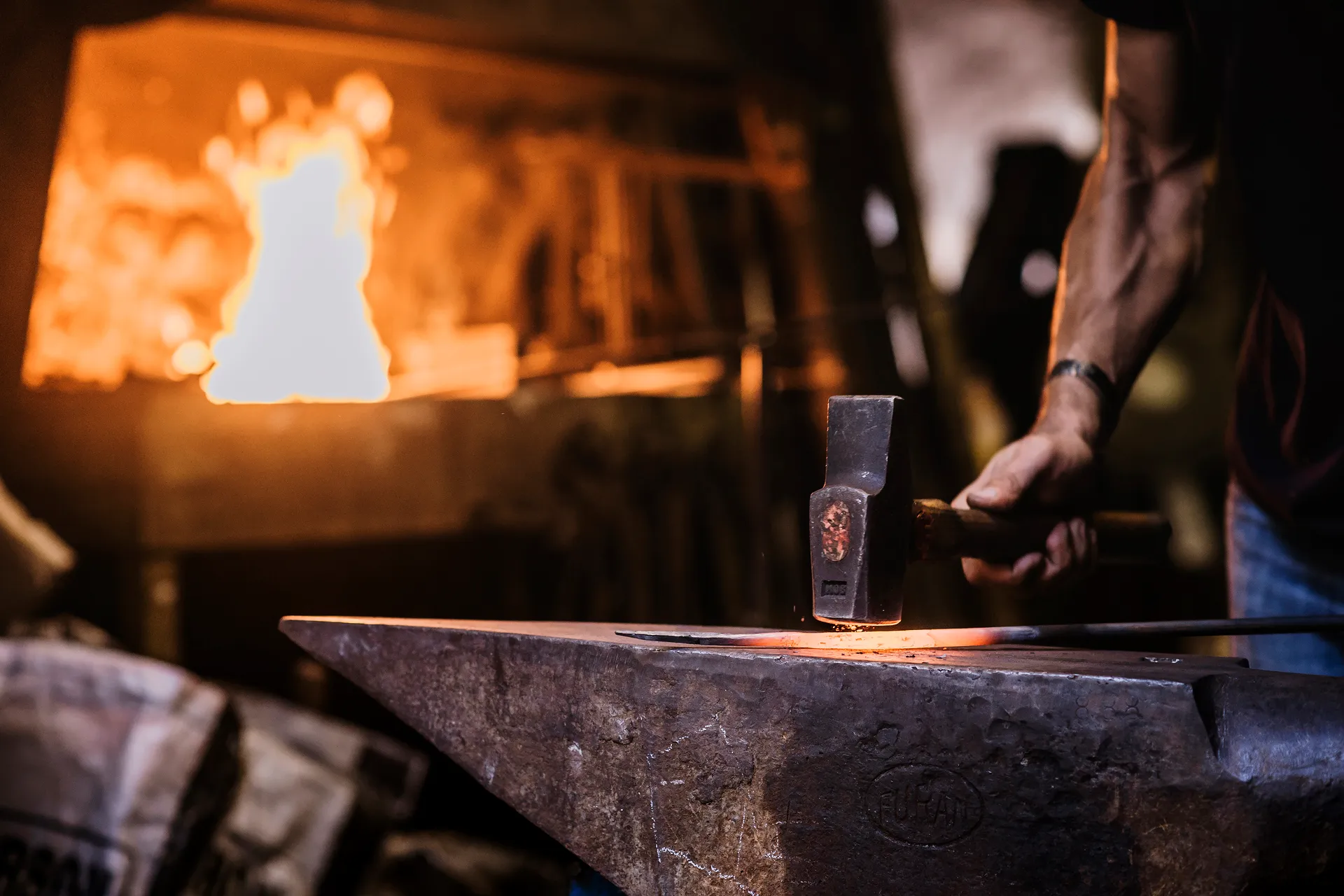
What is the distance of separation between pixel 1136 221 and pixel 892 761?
1.12 meters

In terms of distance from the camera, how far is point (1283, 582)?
1.57 meters

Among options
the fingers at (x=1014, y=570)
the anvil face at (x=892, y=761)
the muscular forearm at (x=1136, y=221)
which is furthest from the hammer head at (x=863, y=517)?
the muscular forearm at (x=1136, y=221)

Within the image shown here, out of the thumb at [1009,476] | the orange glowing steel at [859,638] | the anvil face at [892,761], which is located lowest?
the anvil face at [892,761]

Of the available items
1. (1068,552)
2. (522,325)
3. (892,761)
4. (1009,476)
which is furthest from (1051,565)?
(522,325)

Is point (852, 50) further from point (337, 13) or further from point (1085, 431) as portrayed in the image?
point (1085, 431)

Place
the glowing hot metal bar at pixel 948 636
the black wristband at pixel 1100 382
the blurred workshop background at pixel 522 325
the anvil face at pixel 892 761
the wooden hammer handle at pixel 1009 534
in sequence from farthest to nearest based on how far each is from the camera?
1. the blurred workshop background at pixel 522 325
2. the black wristband at pixel 1100 382
3. the wooden hammer handle at pixel 1009 534
4. the glowing hot metal bar at pixel 948 636
5. the anvil face at pixel 892 761

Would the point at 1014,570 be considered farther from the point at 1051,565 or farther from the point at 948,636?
the point at 948,636

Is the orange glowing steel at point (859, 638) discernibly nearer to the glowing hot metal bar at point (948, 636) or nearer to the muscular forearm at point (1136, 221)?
the glowing hot metal bar at point (948, 636)

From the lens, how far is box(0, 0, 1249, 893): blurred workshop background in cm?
338

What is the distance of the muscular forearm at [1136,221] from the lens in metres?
1.70

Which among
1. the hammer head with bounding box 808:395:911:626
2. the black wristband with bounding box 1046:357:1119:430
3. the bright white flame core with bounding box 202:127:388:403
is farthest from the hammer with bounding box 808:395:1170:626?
the bright white flame core with bounding box 202:127:388:403

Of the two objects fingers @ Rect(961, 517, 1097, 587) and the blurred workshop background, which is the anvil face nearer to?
fingers @ Rect(961, 517, 1097, 587)

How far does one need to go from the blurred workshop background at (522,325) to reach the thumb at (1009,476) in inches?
52.9

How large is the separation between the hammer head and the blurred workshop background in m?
1.45
